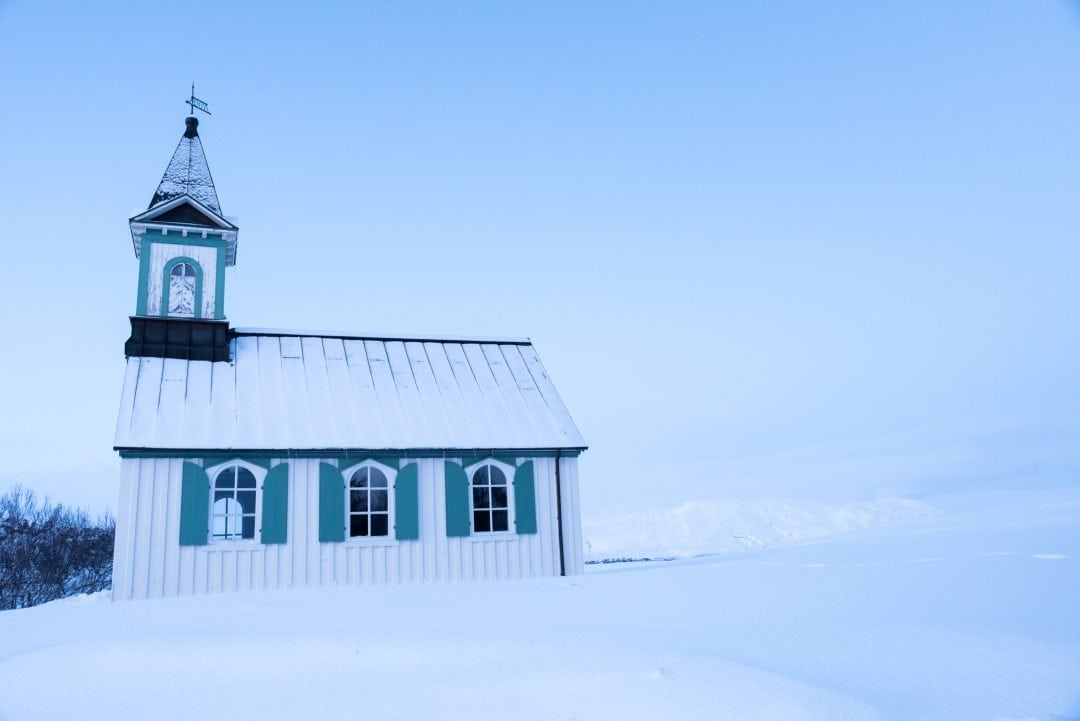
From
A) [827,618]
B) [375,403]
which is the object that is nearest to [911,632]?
[827,618]

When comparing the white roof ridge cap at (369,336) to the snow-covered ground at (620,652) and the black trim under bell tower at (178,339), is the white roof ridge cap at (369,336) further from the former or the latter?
the snow-covered ground at (620,652)

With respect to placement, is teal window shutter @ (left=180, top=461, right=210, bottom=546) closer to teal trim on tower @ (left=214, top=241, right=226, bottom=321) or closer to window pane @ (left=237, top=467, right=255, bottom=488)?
window pane @ (left=237, top=467, right=255, bottom=488)

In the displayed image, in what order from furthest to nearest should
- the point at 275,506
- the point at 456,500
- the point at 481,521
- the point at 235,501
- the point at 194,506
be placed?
the point at 481,521, the point at 456,500, the point at 235,501, the point at 275,506, the point at 194,506

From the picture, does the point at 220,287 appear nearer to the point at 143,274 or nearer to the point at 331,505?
the point at 143,274

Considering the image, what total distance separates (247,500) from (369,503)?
2100mm

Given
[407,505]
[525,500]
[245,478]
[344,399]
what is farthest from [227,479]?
[525,500]

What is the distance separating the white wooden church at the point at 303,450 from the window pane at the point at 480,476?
0.06ft

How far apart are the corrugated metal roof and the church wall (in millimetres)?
1015

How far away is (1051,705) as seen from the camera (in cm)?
476

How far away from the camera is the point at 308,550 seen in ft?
44.3

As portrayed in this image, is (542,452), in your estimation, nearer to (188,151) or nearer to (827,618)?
(827,618)

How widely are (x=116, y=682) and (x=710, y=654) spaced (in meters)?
4.33

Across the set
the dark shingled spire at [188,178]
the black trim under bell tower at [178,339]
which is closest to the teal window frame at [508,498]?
the black trim under bell tower at [178,339]

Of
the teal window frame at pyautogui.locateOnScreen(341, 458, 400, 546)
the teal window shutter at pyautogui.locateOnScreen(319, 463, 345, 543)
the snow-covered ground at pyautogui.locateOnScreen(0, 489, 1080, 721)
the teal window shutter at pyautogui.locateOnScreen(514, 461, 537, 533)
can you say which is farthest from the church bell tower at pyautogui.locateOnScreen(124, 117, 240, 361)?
the snow-covered ground at pyautogui.locateOnScreen(0, 489, 1080, 721)
